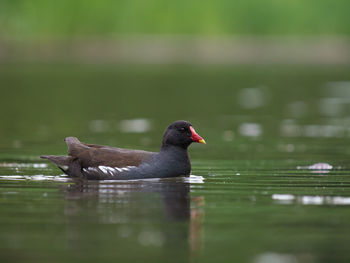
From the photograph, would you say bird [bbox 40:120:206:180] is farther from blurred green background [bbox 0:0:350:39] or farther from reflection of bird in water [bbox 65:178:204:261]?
blurred green background [bbox 0:0:350:39]

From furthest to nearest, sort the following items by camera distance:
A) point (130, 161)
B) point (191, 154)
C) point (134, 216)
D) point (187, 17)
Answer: point (187, 17) < point (191, 154) < point (130, 161) < point (134, 216)

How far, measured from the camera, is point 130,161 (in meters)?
12.6

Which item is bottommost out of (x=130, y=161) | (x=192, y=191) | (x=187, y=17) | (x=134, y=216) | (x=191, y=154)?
(x=134, y=216)

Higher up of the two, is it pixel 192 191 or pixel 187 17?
pixel 187 17

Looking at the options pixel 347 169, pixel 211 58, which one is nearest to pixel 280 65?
pixel 211 58

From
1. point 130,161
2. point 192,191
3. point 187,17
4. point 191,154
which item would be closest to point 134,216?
point 192,191

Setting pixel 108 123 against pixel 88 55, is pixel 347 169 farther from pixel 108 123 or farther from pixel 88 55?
pixel 88 55

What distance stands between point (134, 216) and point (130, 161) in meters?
3.04

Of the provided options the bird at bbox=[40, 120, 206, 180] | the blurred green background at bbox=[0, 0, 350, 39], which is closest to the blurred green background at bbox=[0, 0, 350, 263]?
the bird at bbox=[40, 120, 206, 180]

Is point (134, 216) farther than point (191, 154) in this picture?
No

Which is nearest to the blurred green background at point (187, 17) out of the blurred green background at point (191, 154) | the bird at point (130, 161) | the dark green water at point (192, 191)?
the blurred green background at point (191, 154)

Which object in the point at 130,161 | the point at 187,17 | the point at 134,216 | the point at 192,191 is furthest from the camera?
the point at 187,17

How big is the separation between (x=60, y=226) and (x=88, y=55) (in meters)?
57.2

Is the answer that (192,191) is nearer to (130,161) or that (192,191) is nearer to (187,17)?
(130,161)
